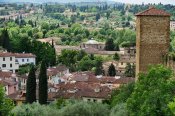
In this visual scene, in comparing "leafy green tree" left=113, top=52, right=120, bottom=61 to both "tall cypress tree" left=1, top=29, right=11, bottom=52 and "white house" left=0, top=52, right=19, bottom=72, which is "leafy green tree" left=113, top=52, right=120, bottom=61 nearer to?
"tall cypress tree" left=1, top=29, right=11, bottom=52

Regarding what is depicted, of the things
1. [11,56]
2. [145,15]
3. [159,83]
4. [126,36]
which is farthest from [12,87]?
[126,36]

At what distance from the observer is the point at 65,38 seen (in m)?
143

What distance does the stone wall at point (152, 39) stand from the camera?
106 ft

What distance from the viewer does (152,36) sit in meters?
32.3

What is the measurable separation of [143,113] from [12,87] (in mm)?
35768

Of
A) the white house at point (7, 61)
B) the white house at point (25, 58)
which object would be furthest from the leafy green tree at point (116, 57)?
the white house at point (7, 61)

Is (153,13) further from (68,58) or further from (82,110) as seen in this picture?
(68,58)

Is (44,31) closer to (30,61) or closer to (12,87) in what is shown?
(30,61)

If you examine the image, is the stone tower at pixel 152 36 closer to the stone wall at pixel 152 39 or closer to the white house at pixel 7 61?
the stone wall at pixel 152 39

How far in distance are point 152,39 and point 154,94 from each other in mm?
8067

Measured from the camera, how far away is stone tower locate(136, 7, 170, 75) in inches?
1270

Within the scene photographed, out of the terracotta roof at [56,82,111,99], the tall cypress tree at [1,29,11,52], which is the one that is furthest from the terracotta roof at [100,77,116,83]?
the tall cypress tree at [1,29,11,52]

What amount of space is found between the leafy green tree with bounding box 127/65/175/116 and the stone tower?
5.53 meters

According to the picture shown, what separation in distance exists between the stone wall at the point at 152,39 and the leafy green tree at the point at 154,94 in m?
5.53
